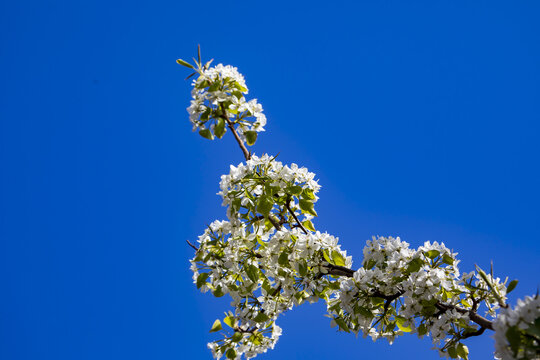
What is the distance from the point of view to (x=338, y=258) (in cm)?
385

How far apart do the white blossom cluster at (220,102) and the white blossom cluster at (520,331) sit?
8.15 ft

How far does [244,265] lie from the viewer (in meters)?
4.16

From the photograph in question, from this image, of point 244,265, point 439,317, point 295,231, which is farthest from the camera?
point 244,265

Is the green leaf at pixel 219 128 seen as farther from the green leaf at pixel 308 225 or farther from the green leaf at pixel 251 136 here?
the green leaf at pixel 308 225

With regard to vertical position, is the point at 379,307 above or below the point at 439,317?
above

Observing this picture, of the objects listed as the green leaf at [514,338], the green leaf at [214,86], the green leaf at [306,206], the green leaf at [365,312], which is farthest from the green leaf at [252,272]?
the green leaf at [514,338]

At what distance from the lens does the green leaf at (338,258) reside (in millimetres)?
3838

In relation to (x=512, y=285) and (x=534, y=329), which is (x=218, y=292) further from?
(x=534, y=329)

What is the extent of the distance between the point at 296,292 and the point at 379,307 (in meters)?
0.71

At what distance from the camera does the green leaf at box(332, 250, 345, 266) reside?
3.84 metres

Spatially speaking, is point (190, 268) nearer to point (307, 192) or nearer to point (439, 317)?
point (307, 192)

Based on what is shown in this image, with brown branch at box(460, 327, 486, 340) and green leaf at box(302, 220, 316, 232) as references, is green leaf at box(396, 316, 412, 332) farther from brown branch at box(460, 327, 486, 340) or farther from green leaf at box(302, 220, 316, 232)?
green leaf at box(302, 220, 316, 232)

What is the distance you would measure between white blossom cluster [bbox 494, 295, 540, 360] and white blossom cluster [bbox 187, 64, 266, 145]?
8.15ft

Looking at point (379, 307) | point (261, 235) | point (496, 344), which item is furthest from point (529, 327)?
point (261, 235)
